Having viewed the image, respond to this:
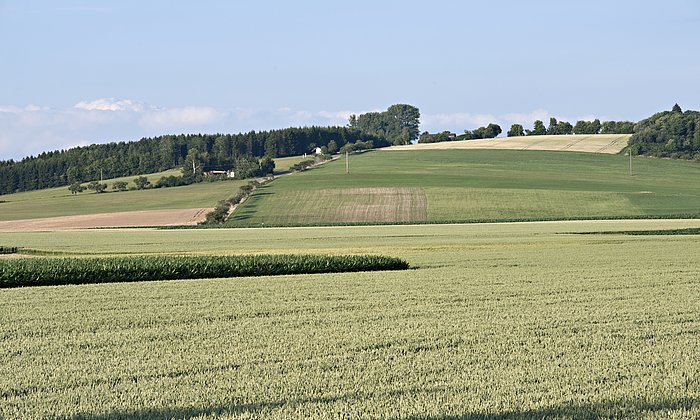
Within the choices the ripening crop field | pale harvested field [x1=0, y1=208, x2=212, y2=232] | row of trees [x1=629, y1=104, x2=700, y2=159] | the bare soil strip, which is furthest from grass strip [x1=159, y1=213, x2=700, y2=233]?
row of trees [x1=629, y1=104, x2=700, y2=159]

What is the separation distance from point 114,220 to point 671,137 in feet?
313

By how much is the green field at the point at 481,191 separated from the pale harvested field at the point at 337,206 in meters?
0.10

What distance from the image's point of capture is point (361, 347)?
13.9 m

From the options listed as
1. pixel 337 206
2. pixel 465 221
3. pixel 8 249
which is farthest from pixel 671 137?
pixel 8 249

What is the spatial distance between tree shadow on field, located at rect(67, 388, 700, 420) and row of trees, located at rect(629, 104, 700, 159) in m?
134

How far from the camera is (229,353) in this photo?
13.5 m

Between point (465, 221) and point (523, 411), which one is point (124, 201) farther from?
point (523, 411)

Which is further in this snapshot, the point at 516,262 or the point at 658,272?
the point at 516,262

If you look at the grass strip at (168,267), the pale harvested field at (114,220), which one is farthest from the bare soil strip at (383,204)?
the grass strip at (168,267)

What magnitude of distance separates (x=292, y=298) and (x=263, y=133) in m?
180

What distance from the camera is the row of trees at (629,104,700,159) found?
138375mm

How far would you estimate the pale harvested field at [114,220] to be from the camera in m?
81.1

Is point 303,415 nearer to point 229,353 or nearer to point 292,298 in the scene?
point 229,353

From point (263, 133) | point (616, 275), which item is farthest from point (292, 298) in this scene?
point (263, 133)
